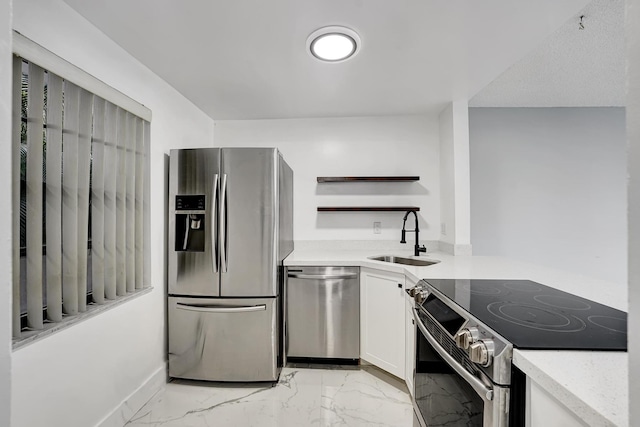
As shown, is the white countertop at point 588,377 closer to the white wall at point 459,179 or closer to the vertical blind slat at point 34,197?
the white wall at point 459,179

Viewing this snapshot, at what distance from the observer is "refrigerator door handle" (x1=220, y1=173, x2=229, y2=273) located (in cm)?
208

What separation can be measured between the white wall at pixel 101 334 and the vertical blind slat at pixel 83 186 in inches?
6.8

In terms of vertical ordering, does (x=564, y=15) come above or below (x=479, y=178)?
above

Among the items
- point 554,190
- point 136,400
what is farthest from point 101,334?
point 554,190

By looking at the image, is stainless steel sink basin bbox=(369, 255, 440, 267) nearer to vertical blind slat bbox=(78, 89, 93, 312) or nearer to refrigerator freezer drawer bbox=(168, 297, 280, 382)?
refrigerator freezer drawer bbox=(168, 297, 280, 382)

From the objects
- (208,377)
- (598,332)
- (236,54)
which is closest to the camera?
(598,332)

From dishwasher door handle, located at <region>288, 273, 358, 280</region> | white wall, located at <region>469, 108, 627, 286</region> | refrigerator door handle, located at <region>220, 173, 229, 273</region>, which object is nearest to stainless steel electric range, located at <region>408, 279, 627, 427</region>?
dishwasher door handle, located at <region>288, 273, 358, 280</region>

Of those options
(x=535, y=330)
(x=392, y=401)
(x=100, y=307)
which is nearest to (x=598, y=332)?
(x=535, y=330)

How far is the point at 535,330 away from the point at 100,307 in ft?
6.47

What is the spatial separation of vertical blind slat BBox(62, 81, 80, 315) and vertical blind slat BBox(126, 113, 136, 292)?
14.8 inches

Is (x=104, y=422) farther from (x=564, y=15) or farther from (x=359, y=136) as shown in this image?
(x=564, y=15)

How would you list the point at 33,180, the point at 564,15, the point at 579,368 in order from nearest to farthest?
the point at 579,368 < the point at 33,180 < the point at 564,15

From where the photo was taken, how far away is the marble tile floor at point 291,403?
5.82ft

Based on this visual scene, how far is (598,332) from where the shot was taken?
0.86m
